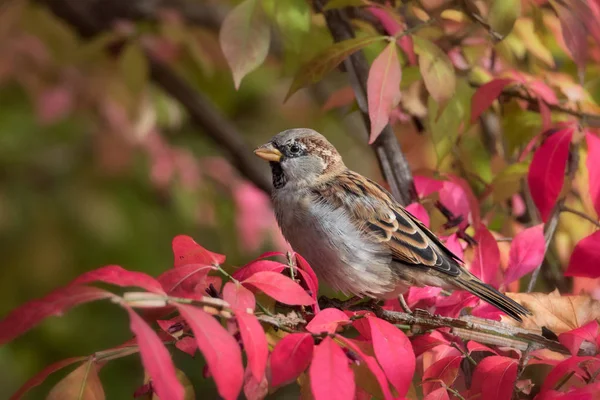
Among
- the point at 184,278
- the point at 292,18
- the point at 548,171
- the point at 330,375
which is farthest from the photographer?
the point at 292,18

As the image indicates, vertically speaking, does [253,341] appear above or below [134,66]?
below

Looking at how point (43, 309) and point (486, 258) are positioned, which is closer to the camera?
point (43, 309)

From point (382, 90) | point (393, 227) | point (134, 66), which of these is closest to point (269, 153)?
point (393, 227)

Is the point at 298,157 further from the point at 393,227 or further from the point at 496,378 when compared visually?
the point at 496,378

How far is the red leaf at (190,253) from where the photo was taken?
1.47 meters

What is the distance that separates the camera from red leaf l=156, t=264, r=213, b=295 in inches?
54.3

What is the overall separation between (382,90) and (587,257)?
58 cm

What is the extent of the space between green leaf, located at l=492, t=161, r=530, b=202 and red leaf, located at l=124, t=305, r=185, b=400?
1245 mm

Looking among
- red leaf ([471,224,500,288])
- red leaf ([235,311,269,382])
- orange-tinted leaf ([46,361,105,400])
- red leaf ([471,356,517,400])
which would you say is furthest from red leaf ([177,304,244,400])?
red leaf ([471,224,500,288])

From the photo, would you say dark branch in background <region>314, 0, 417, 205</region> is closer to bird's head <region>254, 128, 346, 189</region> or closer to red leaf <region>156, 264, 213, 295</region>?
bird's head <region>254, 128, 346, 189</region>

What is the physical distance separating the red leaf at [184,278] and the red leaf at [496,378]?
56 centimetres

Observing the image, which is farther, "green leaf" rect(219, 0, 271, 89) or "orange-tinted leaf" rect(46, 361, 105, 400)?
"green leaf" rect(219, 0, 271, 89)

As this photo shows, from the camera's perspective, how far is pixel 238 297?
1360 millimetres

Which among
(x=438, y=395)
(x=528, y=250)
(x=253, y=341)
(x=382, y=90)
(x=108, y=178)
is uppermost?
(x=382, y=90)
